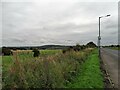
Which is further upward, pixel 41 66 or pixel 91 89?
pixel 41 66

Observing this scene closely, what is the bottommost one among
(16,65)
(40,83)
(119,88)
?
(119,88)

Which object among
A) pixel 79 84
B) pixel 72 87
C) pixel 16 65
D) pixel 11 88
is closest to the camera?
pixel 11 88

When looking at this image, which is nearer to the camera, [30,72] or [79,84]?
[30,72]

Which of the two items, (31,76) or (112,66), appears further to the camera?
(112,66)

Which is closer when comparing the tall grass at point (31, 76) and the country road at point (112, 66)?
the tall grass at point (31, 76)

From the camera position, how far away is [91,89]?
10492 mm

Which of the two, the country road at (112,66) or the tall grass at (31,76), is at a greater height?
the tall grass at (31,76)

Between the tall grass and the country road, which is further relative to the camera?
the country road

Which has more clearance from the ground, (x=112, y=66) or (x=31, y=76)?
(x=31, y=76)

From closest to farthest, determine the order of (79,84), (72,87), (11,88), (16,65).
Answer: (11,88) < (16,65) < (72,87) < (79,84)

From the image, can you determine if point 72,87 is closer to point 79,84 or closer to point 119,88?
point 79,84

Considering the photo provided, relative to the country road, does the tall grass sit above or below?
above

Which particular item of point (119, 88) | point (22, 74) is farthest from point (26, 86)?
point (119, 88)

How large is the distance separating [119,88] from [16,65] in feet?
17.5
